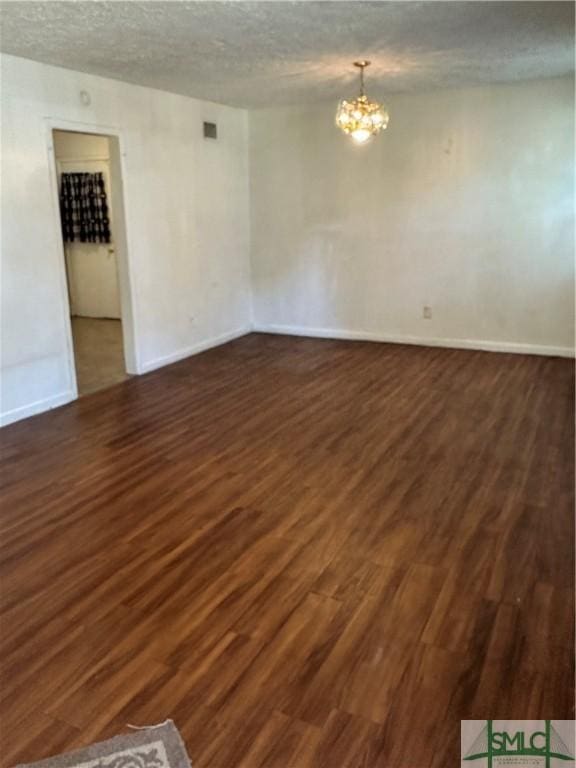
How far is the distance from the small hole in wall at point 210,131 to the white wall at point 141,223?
0.06 metres

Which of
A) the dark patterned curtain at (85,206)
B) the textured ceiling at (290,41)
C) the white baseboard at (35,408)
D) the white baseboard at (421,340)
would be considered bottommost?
the white baseboard at (35,408)

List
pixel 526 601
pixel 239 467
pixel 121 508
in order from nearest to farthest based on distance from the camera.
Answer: pixel 526 601
pixel 121 508
pixel 239 467

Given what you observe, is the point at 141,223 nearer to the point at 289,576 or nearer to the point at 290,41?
the point at 290,41

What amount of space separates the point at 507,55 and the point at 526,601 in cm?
393

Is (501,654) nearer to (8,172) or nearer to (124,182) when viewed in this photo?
(8,172)

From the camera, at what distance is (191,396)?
5.11 meters

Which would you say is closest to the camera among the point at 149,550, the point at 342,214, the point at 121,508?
the point at 149,550

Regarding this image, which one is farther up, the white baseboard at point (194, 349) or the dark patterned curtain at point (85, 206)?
the dark patterned curtain at point (85, 206)

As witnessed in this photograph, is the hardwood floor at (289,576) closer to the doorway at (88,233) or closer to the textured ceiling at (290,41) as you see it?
the textured ceiling at (290,41)

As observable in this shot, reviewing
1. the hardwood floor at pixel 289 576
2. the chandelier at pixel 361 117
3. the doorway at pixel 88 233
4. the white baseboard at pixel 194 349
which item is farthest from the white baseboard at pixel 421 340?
the chandelier at pixel 361 117

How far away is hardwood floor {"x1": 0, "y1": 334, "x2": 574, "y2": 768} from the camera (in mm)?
1912

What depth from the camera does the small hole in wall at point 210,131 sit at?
6.30 metres

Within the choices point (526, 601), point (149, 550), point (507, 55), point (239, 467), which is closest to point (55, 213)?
point (239, 467)

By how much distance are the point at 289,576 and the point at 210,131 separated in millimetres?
5196
